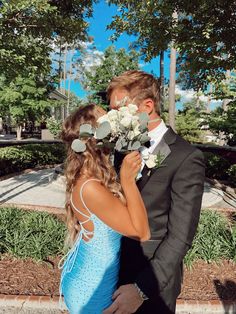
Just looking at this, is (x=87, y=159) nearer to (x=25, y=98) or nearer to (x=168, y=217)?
(x=168, y=217)

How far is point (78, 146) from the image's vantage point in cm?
206

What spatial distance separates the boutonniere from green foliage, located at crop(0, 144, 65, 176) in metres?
12.6

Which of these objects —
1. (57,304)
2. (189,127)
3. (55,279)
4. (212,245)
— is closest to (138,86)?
(57,304)

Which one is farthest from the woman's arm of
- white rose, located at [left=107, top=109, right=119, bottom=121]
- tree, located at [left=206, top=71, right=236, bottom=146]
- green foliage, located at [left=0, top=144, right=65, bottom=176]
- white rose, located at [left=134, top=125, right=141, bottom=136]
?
green foliage, located at [left=0, top=144, right=65, bottom=176]

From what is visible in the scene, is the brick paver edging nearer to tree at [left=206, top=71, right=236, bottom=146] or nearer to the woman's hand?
the woman's hand

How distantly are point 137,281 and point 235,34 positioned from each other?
19.4ft

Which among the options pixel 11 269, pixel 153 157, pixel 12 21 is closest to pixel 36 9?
pixel 12 21

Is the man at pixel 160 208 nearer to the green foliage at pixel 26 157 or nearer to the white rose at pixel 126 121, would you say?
the white rose at pixel 126 121

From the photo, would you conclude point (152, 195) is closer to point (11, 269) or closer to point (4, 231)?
point (11, 269)

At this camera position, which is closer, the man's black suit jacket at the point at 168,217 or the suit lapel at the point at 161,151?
the man's black suit jacket at the point at 168,217

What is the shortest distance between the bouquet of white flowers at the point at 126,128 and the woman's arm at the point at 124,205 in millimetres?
61

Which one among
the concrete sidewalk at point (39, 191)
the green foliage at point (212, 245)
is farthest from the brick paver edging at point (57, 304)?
the concrete sidewalk at point (39, 191)

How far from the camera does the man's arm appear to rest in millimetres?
1935

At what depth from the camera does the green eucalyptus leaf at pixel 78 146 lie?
2.05 metres
